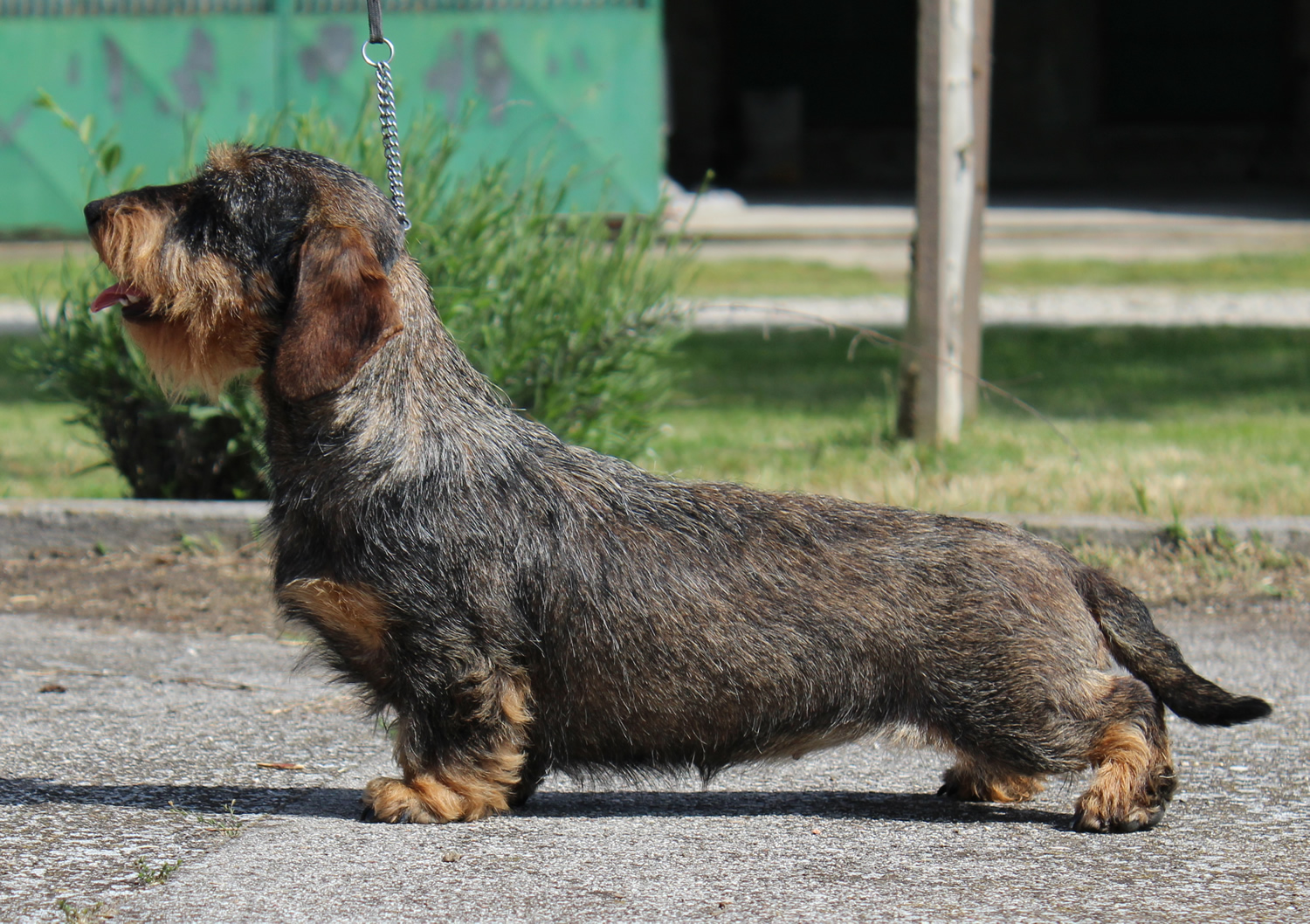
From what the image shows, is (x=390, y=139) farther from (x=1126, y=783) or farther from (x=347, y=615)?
(x=1126, y=783)

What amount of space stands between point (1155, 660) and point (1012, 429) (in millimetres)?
4813

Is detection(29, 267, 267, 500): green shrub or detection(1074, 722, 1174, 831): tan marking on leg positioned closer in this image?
detection(1074, 722, 1174, 831): tan marking on leg

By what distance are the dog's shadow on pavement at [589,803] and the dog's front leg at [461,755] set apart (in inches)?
6.1

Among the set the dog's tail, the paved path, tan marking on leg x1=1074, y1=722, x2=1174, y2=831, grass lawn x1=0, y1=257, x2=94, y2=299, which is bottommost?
the paved path

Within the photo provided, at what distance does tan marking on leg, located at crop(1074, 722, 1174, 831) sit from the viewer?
350 centimetres

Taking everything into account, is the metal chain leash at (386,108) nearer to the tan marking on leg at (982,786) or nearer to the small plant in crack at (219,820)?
the small plant in crack at (219,820)

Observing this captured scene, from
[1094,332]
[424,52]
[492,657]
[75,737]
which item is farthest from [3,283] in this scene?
[492,657]

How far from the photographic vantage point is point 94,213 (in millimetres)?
3576

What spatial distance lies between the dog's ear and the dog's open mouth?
0.41 m

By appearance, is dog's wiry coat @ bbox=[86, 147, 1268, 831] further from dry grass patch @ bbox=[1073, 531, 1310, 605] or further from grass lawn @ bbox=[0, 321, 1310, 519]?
grass lawn @ bbox=[0, 321, 1310, 519]

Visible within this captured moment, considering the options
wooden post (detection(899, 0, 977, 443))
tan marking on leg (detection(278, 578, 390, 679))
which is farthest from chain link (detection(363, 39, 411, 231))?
wooden post (detection(899, 0, 977, 443))

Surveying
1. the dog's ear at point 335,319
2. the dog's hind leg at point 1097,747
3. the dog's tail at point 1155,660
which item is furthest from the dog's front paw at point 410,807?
the dog's tail at point 1155,660

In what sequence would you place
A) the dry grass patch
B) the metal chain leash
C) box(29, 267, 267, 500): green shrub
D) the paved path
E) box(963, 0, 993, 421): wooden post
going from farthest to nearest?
1. box(963, 0, 993, 421): wooden post
2. box(29, 267, 267, 500): green shrub
3. the dry grass patch
4. the metal chain leash
5. the paved path

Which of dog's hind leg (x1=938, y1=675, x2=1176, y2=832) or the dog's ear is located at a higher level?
the dog's ear
